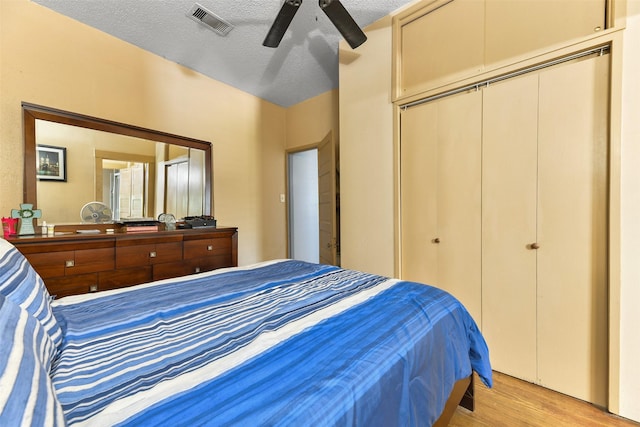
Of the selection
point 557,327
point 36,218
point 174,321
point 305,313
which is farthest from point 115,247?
point 557,327

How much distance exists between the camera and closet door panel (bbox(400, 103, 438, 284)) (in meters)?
2.09

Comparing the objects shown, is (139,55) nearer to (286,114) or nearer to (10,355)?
(286,114)

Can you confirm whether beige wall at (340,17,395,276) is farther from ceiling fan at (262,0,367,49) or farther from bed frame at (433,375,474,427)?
bed frame at (433,375,474,427)

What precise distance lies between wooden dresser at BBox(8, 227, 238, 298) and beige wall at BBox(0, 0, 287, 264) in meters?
0.55

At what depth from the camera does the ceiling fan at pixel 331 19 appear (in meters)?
1.47

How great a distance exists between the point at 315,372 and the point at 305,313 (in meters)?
0.35

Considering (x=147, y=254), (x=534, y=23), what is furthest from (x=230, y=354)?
(x=534, y=23)

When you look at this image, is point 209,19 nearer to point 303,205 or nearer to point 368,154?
point 368,154

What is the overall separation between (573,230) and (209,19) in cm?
297

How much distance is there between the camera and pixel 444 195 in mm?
2031

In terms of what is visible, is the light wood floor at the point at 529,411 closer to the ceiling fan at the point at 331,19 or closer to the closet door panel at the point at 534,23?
the closet door panel at the point at 534,23

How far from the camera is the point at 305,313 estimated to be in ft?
3.34

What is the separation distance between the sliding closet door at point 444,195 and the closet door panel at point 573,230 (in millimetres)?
371

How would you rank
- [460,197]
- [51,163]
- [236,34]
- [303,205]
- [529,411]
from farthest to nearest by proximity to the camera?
[303,205] → [236,34] → [51,163] → [460,197] → [529,411]
